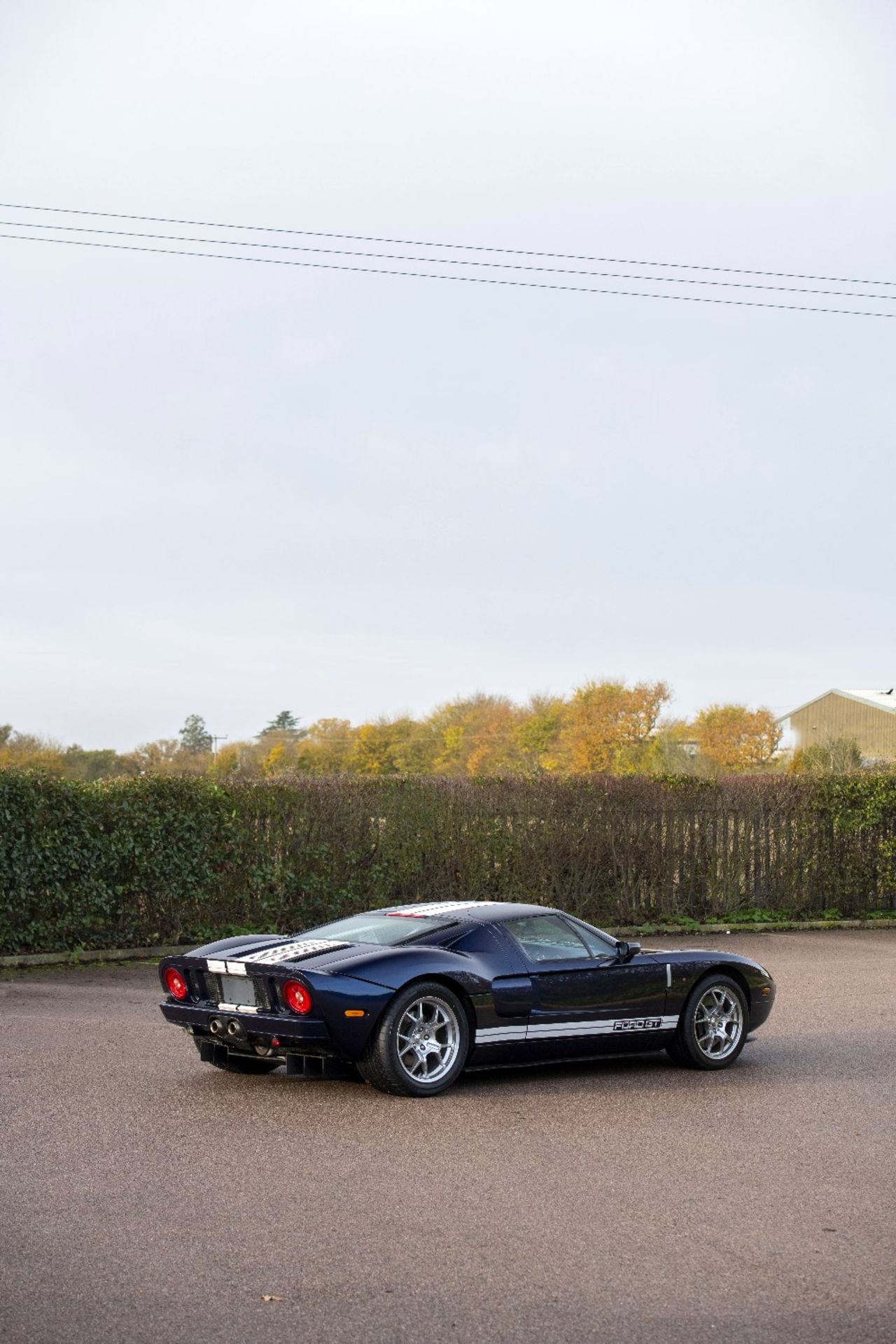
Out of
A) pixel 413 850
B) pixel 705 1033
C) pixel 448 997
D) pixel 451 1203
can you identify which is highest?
pixel 413 850

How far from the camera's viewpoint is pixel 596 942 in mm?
9984

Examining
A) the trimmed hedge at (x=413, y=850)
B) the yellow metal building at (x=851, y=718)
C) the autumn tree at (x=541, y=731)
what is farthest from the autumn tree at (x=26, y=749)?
the yellow metal building at (x=851, y=718)

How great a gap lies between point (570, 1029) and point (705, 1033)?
1.24 meters

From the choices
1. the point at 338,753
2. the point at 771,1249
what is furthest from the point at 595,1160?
the point at 338,753

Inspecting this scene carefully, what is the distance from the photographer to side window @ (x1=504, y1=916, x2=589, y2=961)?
31.6ft

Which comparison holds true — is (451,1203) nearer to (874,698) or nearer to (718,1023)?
(718,1023)

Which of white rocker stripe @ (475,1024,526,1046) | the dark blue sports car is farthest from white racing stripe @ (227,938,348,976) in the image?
white rocker stripe @ (475,1024,526,1046)

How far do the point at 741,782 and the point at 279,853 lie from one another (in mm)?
8116

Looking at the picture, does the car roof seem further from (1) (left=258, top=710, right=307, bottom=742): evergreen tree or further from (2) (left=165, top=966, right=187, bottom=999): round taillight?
(1) (left=258, top=710, right=307, bottom=742): evergreen tree

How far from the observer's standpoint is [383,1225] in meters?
6.03

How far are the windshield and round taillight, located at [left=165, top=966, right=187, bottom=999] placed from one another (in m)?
0.95

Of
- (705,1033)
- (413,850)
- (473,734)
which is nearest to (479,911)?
(705,1033)

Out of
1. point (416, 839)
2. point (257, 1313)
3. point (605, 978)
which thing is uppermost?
point (416, 839)

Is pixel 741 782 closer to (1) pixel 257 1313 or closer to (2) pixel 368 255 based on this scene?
(2) pixel 368 255
